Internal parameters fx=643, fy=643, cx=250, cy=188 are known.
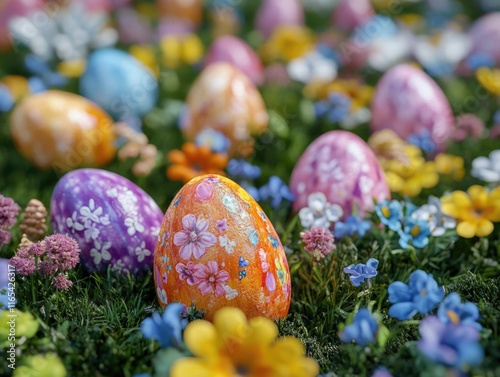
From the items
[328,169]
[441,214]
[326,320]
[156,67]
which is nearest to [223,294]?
[326,320]

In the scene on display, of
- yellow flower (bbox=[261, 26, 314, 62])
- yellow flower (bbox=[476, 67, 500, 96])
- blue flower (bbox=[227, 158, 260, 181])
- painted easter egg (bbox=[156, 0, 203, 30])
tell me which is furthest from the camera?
painted easter egg (bbox=[156, 0, 203, 30])

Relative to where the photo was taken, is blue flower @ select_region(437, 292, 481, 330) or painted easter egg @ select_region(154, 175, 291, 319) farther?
painted easter egg @ select_region(154, 175, 291, 319)

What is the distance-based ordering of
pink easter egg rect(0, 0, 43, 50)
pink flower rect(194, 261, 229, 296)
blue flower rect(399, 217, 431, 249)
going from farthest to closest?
1. pink easter egg rect(0, 0, 43, 50)
2. blue flower rect(399, 217, 431, 249)
3. pink flower rect(194, 261, 229, 296)

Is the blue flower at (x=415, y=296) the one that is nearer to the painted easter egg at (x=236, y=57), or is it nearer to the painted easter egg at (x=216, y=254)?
the painted easter egg at (x=216, y=254)

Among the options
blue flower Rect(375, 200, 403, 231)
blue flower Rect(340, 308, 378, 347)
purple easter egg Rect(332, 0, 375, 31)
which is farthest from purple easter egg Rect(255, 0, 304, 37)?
blue flower Rect(340, 308, 378, 347)

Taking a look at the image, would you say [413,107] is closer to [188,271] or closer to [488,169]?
[488,169]

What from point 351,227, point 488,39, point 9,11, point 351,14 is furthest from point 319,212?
point 9,11

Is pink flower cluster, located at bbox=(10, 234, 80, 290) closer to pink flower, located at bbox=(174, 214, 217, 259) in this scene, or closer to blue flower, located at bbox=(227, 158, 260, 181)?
pink flower, located at bbox=(174, 214, 217, 259)
